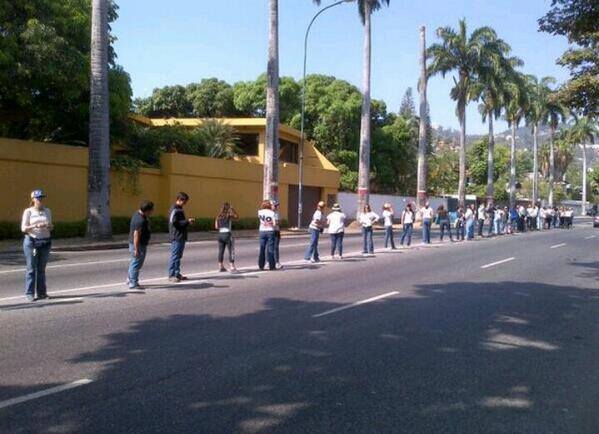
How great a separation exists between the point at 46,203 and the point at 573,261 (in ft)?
58.1

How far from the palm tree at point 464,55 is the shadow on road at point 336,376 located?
129 feet

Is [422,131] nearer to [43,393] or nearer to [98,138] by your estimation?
[98,138]

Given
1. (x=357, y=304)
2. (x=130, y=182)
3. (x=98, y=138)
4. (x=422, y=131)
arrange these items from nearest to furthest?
(x=357, y=304), (x=98, y=138), (x=130, y=182), (x=422, y=131)

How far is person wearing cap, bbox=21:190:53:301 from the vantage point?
380 inches

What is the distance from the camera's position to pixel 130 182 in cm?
2617

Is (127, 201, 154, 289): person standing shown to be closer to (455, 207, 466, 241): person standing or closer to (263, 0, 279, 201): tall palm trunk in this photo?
(263, 0, 279, 201): tall palm trunk

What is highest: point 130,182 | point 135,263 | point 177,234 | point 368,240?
point 130,182

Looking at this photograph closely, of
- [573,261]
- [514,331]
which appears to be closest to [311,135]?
[573,261]

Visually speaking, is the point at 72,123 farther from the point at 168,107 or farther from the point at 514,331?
the point at 168,107

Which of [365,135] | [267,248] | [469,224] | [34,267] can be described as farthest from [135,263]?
[365,135]

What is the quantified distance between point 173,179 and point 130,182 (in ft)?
8.86

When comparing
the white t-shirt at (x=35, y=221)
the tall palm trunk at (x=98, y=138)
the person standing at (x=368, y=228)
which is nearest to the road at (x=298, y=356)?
the white t-shirt at (x=35, y=221)

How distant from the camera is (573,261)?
1827 centimetres

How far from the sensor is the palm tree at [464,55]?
4641cm
